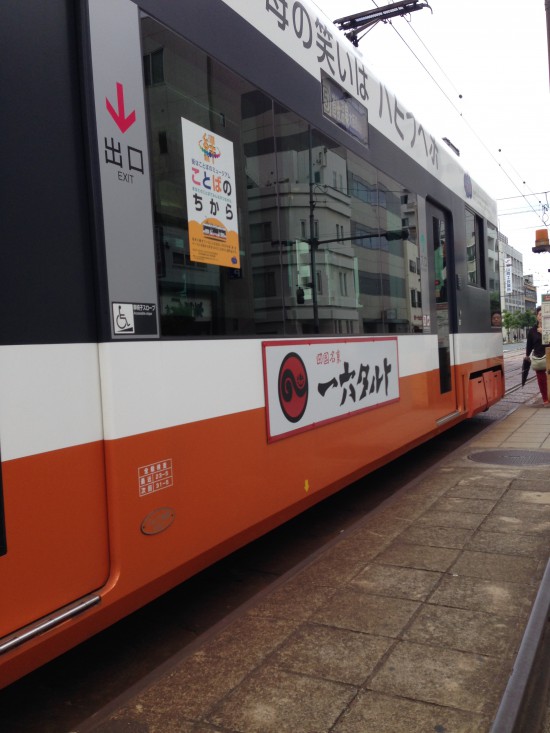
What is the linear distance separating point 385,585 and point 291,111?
2781 millimetres

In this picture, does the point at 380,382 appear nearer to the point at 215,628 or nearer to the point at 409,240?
the point at 409,240

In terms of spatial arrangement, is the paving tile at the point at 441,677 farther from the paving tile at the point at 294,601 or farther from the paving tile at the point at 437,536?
the paving tile at the point at 437,536

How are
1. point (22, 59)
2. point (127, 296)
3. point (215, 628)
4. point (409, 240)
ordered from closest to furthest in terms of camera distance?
point (22, 59), point (127, 296), point (215, 628), point (409, 240)

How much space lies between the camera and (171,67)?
9.59ft

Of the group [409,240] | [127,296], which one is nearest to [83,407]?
[127,296]

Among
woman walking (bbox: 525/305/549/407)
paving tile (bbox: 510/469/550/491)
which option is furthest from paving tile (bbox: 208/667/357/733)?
woman walking (bbox: 525/305/549/407)

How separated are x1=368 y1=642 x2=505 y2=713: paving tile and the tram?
0.97m

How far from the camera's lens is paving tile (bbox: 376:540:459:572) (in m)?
3.72

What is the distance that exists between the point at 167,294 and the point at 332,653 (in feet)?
5.49

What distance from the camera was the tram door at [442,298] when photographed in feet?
22.2

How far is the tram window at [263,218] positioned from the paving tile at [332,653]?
144 cm

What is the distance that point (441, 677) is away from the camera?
8.20ft

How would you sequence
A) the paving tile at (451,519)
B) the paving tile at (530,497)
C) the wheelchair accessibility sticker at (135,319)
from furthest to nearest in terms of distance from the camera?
the paving tile at (530,497)
the paving tile at (451,519)
the wheelchair accessibility sticker at (135,319)

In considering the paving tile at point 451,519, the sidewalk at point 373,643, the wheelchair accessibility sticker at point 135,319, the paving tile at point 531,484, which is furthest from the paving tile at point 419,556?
the wheelchair accessibility sticker at point 135,319
